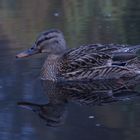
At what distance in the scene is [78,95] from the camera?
28.8 feet

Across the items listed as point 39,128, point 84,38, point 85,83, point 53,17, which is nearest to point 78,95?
point 85,83

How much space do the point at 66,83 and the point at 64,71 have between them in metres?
0.32

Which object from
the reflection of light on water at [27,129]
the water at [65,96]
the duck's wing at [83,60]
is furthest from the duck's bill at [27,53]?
the reflection of light on water at [27,129]

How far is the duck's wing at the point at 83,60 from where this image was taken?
996 cm

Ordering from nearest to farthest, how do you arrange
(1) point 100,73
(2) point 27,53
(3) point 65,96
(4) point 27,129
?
(4) point 27,129, (3) point 65,96, (1) point 100,73, (2) point 27,53

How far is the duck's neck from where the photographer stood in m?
10.0

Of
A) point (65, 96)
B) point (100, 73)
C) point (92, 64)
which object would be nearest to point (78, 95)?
point (65, 96)

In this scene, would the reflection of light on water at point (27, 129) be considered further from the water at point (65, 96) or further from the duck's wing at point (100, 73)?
the duck's wing at point (100, 73)

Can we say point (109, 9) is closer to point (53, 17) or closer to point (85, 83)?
point (53, 17)

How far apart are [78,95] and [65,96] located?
6.7 inches

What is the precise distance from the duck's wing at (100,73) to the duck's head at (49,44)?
52cm

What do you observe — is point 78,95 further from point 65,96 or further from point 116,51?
point 116,51

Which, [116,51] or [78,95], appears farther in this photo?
[116,51]

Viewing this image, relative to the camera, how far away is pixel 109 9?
17.0 m
